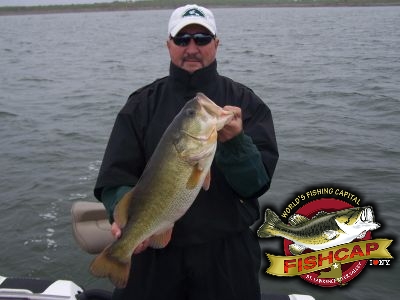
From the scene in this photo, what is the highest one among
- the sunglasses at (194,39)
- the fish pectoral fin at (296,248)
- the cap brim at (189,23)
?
the cap brim at (189,23)

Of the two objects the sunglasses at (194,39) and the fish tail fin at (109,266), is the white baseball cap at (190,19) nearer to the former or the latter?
the sunglasses at (194,39)

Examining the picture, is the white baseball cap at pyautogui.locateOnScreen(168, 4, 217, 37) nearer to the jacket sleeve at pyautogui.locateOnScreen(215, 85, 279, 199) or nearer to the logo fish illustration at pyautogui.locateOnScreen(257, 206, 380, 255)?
the jacket sleeve at pyautogui.locateOnScreen(215, 85, 279, 199)

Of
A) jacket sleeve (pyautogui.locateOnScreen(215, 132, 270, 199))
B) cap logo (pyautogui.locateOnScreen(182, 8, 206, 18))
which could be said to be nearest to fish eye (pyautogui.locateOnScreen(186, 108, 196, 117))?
jacket sleeve (pyautogui.locateOnScreen(215, 132, 270, 199))

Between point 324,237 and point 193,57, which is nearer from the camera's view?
point 193,57

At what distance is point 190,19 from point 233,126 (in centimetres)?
95

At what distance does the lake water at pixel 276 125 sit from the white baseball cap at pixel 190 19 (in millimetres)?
2898

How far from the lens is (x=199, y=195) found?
3.31 m

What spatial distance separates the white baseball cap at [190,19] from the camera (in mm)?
3355

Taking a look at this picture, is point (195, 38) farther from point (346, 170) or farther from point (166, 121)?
point (346, 170)

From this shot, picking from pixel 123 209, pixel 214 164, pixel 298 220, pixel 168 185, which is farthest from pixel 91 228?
pixel 298 220

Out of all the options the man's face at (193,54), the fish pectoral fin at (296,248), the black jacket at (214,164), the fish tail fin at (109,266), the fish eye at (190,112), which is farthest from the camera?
the fish pectoral fin at (296,248)

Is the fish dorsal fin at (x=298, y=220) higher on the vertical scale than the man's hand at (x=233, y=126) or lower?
lower

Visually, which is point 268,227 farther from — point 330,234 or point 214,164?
point 214,164

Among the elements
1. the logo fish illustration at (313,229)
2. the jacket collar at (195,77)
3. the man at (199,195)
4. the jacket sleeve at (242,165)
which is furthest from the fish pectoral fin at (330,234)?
the jacket collar at (195,77)
